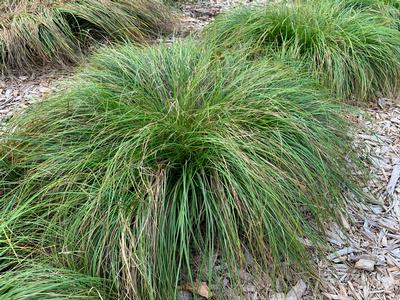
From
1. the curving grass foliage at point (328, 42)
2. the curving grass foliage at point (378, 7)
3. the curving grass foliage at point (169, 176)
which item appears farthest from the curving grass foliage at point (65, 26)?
the curving grass foliage at point (378, 7)

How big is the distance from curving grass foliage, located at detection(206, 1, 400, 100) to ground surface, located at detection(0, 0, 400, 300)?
0.29 metres

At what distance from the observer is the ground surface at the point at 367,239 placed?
6.31 ft

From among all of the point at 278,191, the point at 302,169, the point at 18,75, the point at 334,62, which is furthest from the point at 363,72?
the point at 18,75

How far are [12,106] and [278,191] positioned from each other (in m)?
1.93

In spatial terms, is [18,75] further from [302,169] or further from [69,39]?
[302,169]

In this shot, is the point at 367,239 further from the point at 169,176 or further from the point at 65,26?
the point at 65,26

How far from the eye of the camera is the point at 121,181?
1.88 metres

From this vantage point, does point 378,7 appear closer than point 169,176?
No

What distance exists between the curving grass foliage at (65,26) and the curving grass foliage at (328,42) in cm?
63

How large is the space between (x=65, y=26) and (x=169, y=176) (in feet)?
6.88

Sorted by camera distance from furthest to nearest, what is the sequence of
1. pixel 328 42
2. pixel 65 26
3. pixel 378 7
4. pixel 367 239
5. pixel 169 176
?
pixel 378 7 < pixel 65 26 < pixel 328 42 < pixel 367 239 < pixel 169 176

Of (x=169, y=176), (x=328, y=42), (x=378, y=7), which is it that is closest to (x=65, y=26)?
(x=328, y=42)

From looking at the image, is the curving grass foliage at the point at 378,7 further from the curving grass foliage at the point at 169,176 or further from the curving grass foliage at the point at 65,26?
the curving grass foliage at the point at 169,176

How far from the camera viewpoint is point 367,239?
219 centimetres
